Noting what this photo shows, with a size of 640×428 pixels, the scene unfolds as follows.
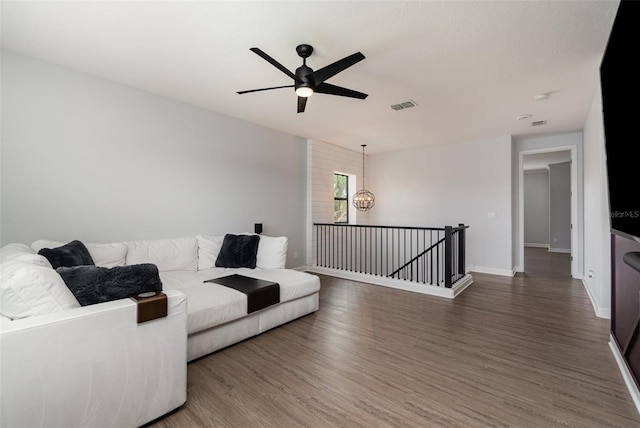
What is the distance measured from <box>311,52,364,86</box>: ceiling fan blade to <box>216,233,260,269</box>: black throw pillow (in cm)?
231

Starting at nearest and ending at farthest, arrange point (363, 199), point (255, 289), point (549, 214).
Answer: point (255, 289) < point (363, 199) < point (549, 214)

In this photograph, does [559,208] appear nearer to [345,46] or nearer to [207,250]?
[345,46]

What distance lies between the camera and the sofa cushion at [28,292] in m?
1.42

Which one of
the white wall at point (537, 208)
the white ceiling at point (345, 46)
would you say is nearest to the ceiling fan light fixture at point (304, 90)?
the white ceiling at point (345, 46)

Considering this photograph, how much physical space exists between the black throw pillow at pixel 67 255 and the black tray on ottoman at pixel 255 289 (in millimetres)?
1159

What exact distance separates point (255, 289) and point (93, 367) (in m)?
1.45

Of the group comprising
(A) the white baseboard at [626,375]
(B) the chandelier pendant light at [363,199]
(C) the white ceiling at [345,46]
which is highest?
(C) the white ceiling at [345,46]

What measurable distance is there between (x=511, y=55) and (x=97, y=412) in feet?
13.7

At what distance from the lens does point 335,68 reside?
2.35 meters

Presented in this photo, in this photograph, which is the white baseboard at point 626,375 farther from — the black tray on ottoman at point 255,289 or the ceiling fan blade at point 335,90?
the ceiling fan blade at point 335,90

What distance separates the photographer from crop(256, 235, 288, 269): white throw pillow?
3.81 metres

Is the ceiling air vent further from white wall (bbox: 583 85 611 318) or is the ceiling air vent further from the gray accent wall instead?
the gray accent wall

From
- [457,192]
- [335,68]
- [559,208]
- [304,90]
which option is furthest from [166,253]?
[559,208]

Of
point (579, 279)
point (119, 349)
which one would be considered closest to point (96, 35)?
point (119, 349)
